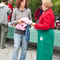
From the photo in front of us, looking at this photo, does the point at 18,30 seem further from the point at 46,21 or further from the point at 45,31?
the point at 46,21

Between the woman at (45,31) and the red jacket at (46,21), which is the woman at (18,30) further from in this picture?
the red jacket at (46,21)

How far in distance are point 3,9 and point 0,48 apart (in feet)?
4.59

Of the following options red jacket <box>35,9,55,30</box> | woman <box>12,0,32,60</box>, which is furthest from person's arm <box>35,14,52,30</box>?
woman <box>12,0,32,60</box>

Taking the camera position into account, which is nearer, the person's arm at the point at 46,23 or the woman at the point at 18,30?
the person's arm at the point at 46,23

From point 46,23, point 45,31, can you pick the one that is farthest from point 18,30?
point 46,23

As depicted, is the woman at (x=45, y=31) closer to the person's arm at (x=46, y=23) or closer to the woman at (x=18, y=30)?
the person's arm at (x=46, y=23)

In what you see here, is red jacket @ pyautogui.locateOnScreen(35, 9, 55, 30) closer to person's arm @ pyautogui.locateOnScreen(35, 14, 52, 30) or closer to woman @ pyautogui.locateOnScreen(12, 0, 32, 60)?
person's arm @ pyautogui.locateOnScreen(35, 14, 52, 30)

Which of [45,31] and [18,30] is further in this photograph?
[18,30]

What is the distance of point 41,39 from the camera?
12.7 ft

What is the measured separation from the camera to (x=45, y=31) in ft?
12.4

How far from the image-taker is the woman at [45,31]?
3668mm

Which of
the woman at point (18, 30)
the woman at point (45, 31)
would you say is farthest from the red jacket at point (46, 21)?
the woman at point (18, 30)

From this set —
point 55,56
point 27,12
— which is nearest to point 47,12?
point 27,12

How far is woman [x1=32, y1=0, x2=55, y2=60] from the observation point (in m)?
3.67
